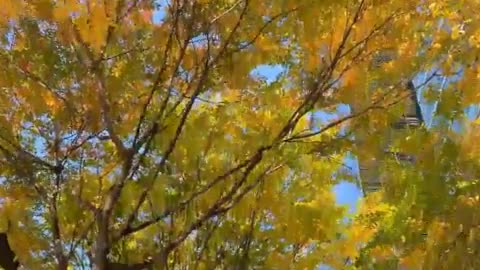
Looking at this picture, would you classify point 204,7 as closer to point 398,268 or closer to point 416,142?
point 416,142

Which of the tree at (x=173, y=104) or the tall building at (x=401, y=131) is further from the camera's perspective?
the tall building at (x=401, y=131)

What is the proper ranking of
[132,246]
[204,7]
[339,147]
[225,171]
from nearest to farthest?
[204,7], [339,147], [225,171], [132,246]

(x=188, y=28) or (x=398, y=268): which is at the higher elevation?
(x=188, y=28)

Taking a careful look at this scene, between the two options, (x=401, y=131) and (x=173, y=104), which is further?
(x=401, y=131)

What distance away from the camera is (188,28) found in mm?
3275

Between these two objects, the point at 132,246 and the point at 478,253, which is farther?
the point at 132,246

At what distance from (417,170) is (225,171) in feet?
3.02

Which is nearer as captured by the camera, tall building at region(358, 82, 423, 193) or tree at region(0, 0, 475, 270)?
tree at region(0, 0, 475, 270)

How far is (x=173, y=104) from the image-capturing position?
3482 mm

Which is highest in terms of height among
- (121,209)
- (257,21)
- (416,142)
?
(257,21)

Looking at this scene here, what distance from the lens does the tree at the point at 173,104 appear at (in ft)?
10.8

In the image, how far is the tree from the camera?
10.8 feet

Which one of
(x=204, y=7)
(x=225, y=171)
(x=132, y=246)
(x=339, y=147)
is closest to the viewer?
(x=204, y=7)

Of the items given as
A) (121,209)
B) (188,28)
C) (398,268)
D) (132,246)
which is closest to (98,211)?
(121,209)
